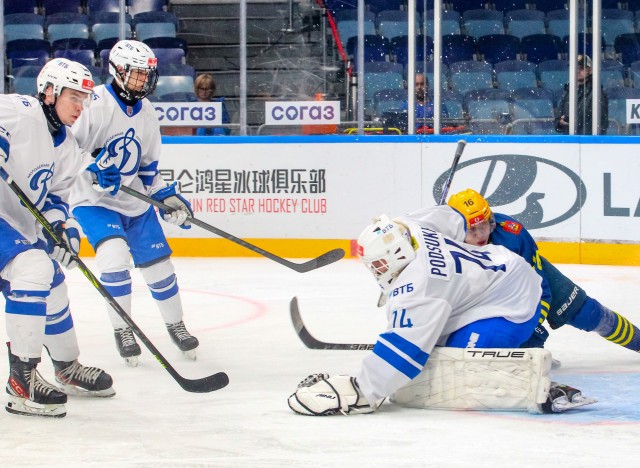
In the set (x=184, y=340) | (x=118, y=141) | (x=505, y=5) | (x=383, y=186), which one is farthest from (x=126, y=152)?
(x=505, y=5)

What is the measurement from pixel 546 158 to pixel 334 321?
8.35ft

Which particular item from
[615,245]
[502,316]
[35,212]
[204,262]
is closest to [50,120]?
[35,212]

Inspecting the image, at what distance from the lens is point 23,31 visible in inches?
319

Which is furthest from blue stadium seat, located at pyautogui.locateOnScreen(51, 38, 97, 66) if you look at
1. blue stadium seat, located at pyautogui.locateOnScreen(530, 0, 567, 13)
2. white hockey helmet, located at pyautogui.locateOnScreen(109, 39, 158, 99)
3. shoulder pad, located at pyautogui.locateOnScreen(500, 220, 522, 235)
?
shoulder pad, located at pyautogui.locateOnScreen(500, 220, 522, 235)

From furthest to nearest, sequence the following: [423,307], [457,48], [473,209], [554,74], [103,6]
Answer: [103,6], [457,48], [554,74], [473,209], [423,307]

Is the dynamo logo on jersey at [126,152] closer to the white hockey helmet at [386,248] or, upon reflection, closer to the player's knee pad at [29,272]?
the player's knee pad at [29,272]

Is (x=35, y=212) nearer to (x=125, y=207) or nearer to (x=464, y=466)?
(x=125, y=207)

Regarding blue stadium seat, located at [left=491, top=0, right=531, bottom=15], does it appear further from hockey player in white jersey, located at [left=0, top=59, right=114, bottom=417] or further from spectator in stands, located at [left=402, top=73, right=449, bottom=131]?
hockey player in white jersey, located at [left=0, top=59, right=114, bottom=417]

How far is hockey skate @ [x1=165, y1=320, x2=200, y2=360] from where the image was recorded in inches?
182

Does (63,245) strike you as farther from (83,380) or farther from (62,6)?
(62,6)

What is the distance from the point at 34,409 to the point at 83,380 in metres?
0.35

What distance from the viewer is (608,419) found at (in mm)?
3387

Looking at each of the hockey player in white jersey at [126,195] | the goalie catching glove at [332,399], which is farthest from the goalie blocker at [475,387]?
the hockey player in white jersey at [126,195]

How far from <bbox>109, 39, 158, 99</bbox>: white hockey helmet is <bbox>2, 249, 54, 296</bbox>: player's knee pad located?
1.20 meters
